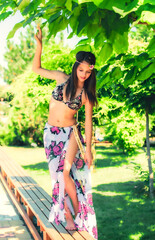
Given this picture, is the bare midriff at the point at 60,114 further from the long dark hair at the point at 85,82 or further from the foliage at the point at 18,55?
the foliage at the point at 18,55

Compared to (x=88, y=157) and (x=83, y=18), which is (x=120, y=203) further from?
(x=83, y=18)

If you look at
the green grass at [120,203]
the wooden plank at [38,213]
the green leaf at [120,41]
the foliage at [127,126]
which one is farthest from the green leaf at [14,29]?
the foliage at [127,126]

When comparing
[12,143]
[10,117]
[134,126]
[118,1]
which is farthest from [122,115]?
[12,143]

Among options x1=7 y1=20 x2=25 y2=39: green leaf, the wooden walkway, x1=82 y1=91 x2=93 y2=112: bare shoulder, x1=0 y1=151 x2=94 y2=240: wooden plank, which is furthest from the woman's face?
the wooden walkway

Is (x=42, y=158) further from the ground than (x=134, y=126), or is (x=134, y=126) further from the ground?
(x=134, y=126)

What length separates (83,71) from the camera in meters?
3.12

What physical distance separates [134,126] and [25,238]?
8038mm

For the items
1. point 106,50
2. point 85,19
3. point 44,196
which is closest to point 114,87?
point 44,196

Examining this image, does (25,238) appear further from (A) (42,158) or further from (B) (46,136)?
(A) (42,158)

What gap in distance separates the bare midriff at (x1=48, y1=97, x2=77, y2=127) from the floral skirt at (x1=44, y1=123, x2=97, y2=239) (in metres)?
0.05

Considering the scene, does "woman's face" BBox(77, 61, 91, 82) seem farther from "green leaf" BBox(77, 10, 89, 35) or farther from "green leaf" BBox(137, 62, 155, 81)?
"green leaf" BBox(77, 10, 89, 35)

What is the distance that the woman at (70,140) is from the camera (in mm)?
3199

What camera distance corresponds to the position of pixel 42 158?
18812 millimetres

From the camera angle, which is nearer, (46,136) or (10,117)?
(46,136)
